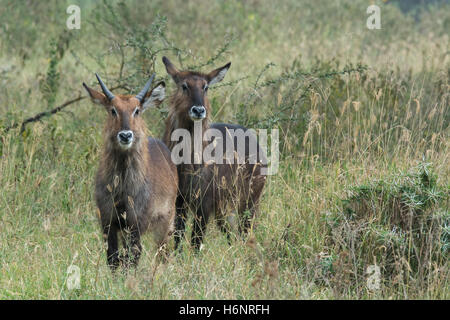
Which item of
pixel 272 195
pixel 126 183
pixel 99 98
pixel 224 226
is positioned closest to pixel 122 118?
pixel 99 98

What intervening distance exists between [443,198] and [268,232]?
54.2 inches

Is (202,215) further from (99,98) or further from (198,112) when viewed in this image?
(99,98)

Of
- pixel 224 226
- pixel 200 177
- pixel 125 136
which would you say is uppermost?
pixel 125 136

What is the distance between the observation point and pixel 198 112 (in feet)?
19.6

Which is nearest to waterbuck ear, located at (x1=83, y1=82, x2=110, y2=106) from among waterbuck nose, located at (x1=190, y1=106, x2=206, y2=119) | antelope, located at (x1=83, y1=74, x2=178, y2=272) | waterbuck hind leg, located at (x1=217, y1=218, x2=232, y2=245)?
antelope, located at (x1=83, y1=74, x2=178, y2=272)

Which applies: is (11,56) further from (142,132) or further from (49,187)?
(142,132)

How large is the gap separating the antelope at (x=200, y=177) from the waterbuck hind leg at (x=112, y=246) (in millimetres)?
692

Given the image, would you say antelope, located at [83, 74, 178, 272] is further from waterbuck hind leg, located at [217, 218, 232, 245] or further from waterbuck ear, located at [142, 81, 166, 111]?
waterbuck hind leg, located at [217, 218, 232, 245]

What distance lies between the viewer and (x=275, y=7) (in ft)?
53.3

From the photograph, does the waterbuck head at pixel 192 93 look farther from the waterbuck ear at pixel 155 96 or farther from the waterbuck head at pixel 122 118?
the waterbuck head at pixel 122 118

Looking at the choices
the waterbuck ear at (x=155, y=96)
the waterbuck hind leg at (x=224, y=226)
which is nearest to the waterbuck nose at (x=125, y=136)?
the waterbuck ear at (x=155, y=96)

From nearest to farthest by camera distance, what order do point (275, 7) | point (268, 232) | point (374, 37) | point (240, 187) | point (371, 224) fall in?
point (371, 224) → point (268, 232) → point (240, 187) → point (374, 37) → point (275, 7)

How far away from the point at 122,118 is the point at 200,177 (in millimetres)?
1176
